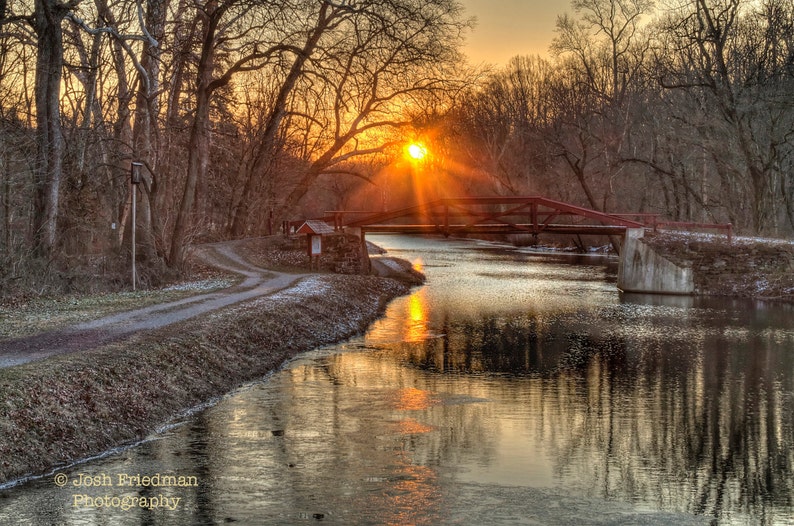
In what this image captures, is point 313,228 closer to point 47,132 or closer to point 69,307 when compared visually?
point 47,132

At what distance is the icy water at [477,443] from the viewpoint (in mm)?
9734

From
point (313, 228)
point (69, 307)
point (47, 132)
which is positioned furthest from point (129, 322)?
point (313, 228)

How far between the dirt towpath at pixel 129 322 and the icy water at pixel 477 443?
2.61 m

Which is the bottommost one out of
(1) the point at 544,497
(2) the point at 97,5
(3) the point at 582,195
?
(1) the point at 544,497

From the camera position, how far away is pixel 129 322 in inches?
700

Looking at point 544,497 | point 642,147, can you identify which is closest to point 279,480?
point 544,497

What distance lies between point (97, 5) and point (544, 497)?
74.7ft

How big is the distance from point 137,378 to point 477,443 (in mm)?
5473

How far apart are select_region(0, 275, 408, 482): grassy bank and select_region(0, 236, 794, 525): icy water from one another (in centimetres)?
48

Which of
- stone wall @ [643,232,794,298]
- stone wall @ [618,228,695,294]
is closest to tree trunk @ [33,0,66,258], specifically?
stone wall @ [618,228,695,294]

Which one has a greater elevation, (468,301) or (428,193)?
(428,193)

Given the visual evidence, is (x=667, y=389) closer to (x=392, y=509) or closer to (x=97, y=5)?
(x=392, y=509)

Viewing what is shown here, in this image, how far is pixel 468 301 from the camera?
1195 inches

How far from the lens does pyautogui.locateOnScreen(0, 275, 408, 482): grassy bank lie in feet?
36.6
